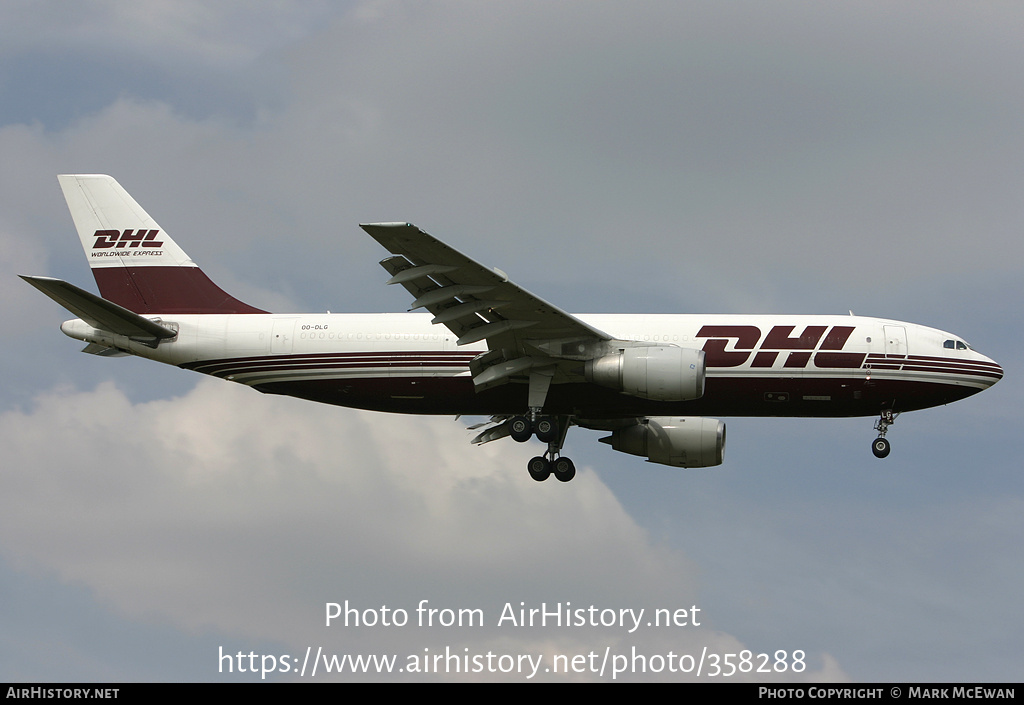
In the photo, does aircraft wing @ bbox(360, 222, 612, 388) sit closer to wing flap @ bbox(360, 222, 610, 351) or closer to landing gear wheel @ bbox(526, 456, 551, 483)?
wing flap @ bbox(360, 222, 610, 351)

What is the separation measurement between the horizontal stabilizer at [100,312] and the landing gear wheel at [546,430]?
1241 cm

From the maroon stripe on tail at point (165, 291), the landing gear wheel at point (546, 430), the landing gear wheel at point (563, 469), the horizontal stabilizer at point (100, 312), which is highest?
the maroon stripe on tail at point (165, 291)

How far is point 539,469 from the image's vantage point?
3919cm

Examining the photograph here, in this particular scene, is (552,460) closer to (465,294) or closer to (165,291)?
(465,294)

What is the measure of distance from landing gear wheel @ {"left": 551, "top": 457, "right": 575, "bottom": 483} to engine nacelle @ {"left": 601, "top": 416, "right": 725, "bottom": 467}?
12.5 ft

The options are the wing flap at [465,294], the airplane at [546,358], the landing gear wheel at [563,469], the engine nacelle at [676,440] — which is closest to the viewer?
the wing flap at [465,294]

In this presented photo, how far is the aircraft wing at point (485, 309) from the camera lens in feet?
105

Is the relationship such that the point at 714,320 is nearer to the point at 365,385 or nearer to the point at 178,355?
the point at 365,385

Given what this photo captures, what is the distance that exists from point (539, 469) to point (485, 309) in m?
6.86

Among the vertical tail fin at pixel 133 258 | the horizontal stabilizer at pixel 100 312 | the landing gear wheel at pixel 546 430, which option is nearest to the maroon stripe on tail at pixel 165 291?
the vertical tail fin at pixel 133 258

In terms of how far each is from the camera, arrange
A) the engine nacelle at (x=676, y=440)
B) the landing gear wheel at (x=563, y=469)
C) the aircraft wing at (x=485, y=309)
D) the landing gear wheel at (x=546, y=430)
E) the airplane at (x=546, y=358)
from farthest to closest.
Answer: the engine nacelle at (x=676, y=440)
the landing gear wheel at (x=563, y=469)
the landing gear wheel at (x=546, y=430)
the airplane at (x=546, y=358)
the aircraft wing at (x=485, y=309)

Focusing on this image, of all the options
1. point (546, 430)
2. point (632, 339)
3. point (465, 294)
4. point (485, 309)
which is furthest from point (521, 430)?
point (465, 294)

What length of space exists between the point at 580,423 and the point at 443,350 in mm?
5791

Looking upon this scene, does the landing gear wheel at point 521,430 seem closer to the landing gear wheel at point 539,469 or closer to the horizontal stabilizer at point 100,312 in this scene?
the landing gear wheel at point 539,469
